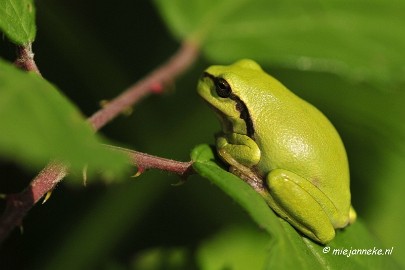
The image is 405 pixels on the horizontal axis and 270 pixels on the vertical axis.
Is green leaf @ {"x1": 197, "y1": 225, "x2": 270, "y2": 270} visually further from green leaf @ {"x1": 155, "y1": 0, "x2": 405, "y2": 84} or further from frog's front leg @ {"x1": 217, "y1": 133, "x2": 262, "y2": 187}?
green leaf @ {"x1": 155, "y1": 0, "x2": 405, "y2": 84}

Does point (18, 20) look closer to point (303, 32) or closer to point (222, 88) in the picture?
point (222, 88)

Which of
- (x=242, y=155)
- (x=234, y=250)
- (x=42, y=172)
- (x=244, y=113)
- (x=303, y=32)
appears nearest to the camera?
(x=42, y=172)

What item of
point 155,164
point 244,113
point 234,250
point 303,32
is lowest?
point 234,250

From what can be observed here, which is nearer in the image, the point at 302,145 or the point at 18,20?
the point at 18,20

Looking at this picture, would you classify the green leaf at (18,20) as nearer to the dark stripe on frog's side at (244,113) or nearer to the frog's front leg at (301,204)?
the dark stripe on frog's side at (244,113)

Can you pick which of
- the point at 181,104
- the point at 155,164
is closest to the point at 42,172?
the point at 155,164

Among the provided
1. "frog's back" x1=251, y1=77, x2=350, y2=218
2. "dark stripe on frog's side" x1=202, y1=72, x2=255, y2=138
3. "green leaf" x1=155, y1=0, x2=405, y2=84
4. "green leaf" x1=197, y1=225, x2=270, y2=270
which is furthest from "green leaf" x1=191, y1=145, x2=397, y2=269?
"green leaf" x1=155, y1=0, x2=405, y2=84

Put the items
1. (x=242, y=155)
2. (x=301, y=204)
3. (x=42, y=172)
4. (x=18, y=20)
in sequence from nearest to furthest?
(x=42, y=172)
(x=18, y=20)
(x=301, y=204)
(x=242, y=155)

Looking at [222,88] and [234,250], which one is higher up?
[222,88]
